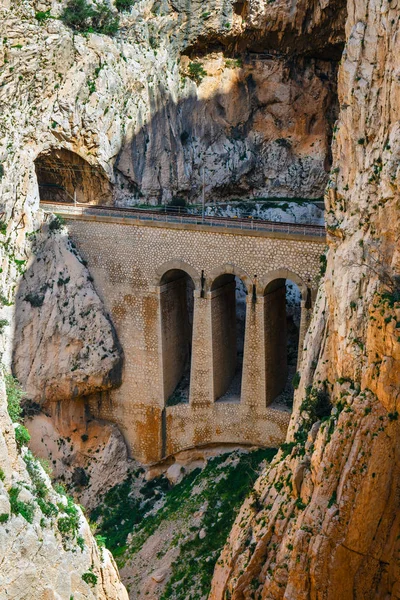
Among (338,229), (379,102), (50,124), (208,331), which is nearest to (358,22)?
(379,102)

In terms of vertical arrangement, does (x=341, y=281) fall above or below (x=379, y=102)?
below

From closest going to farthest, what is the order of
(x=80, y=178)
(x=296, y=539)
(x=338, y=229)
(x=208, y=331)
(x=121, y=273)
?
Result: 1. (x=296, y=539)
2. (x=338, y=229)
3. (x=208, y=331)
4. (x=121, y=273)
5. (x=80, y=178)

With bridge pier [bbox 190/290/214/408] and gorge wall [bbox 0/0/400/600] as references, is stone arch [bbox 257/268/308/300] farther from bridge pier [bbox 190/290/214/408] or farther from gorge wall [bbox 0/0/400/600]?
gorge wall [bbox 0/0/400/600]

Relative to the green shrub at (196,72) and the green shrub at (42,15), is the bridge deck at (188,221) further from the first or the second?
the green shrub at (196,72)

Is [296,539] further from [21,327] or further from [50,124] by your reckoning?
[50,124]

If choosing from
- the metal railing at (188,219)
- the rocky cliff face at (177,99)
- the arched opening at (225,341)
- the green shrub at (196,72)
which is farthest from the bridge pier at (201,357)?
the green shrub at (196,72)

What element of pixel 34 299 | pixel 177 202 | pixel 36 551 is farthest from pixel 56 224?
pixel 36 551

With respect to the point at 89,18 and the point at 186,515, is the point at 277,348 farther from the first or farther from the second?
the point at 89,18
